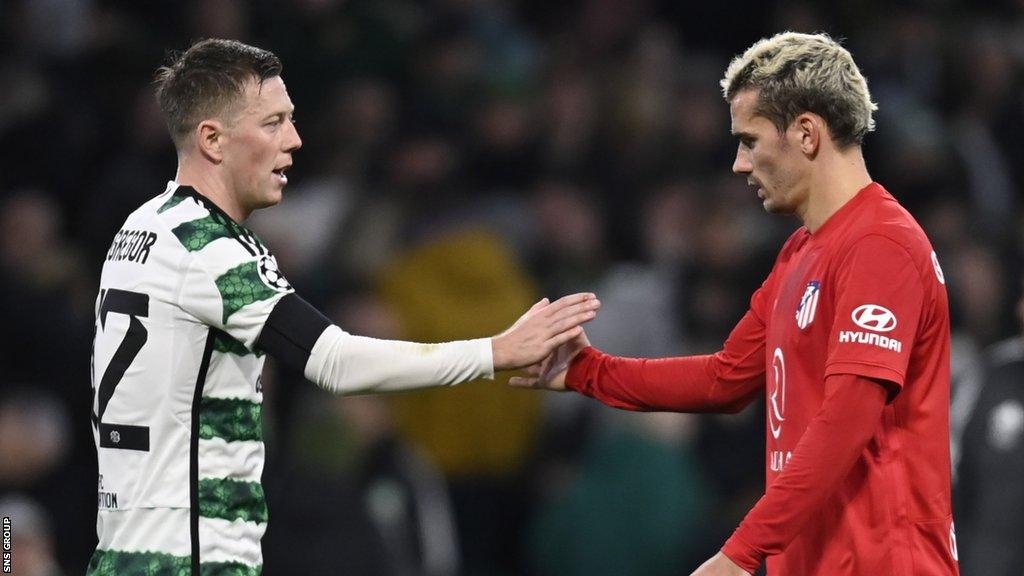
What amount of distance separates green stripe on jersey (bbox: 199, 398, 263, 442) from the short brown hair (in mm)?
713

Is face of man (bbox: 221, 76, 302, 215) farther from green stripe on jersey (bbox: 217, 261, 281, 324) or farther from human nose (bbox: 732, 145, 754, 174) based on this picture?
human nose (bbox: 732, 145, 754, 174)

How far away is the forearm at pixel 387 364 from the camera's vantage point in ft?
12.7

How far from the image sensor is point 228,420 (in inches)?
153

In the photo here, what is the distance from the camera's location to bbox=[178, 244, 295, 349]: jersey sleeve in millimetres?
3807

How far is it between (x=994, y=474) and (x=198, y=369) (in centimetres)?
347

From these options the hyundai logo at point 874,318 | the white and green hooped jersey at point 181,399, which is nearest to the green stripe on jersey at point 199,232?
the white and green hooped jersey at point 181,399

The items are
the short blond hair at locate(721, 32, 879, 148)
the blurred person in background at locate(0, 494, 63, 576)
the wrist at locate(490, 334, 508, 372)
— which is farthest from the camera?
the blurred person in background at locate(0, 494, 63, 576)

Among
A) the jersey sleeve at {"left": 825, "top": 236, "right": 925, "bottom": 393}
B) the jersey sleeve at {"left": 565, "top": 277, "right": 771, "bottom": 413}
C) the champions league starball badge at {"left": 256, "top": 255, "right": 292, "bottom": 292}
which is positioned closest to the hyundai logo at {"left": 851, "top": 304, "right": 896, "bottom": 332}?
the jersey sleeve at {"left": 825, "top": 236, "right": 925, "bottom": 393}

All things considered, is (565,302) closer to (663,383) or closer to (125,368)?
(663,383)

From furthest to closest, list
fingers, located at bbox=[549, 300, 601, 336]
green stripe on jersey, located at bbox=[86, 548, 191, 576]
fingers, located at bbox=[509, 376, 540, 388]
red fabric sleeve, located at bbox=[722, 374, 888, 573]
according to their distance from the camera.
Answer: fingers, located at bbox=[509, 376, 540, 388] → fingers, located at bbox=[549, 300, 601, 336] → green stripe on jersey, located at bbox=[86, 548, 191, 576] → red fabric sleeve, located at bbox=[722, 374, 888, 573]

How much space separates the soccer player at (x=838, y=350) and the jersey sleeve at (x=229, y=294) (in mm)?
1229

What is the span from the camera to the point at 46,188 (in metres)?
8.05

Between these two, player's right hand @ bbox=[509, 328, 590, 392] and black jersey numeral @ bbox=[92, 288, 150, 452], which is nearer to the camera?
black jersey numeral @ bbox=[92, 288, 150, 452]

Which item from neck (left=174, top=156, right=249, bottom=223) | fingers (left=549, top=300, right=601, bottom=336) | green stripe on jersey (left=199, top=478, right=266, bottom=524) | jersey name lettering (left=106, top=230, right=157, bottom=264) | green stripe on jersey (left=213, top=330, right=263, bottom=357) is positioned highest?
neck (left=174, top=156, right=249, bottom=223)
